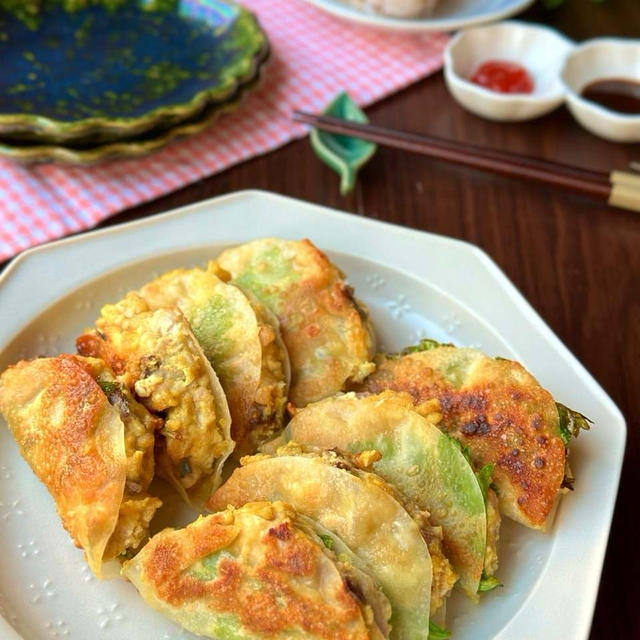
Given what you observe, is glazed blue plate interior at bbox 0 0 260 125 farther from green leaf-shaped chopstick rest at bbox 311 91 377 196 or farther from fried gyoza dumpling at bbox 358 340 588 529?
fried gyoza dumpling at bbox 358 340 588 529

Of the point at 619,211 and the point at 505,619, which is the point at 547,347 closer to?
the point at 505,619

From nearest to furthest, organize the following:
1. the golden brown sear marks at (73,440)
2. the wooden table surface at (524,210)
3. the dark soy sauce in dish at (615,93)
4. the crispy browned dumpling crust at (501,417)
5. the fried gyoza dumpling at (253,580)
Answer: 1. the fried gyoza dumpling at (253,580)
2. the golden brown sear marks at (73,440)
3. the crispy browned dumpling crust at (501,417)
4. the wooden table surface at (524,210)
5. the dark soy sauce in dish at (615,93)

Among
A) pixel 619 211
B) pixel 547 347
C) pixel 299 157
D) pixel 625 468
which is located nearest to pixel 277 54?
pixel 299 157

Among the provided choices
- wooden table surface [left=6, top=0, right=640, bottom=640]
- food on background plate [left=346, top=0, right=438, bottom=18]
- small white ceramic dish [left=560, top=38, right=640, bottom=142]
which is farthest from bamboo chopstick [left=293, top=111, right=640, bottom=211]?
food on background plate [left=346, top=0, right=438, bottom=18]

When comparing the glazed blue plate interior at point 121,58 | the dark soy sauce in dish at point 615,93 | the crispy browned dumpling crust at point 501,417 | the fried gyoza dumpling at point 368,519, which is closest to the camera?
the fried gyoza dumpling at point 368,519

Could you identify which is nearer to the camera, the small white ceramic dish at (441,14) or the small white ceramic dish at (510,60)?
the small white ceramic dish at (510,60)

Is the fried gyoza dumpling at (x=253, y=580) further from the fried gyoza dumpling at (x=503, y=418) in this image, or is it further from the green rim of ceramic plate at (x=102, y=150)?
the green rim of ceramic plate at (x=102, y=150)

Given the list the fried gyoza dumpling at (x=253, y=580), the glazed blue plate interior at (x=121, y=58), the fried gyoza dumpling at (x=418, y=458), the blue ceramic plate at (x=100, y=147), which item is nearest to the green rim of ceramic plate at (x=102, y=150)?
the blue ceramic plate at (x=100, y=147)

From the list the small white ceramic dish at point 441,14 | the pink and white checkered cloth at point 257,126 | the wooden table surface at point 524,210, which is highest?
the small white ceramic dish at point 441,14
